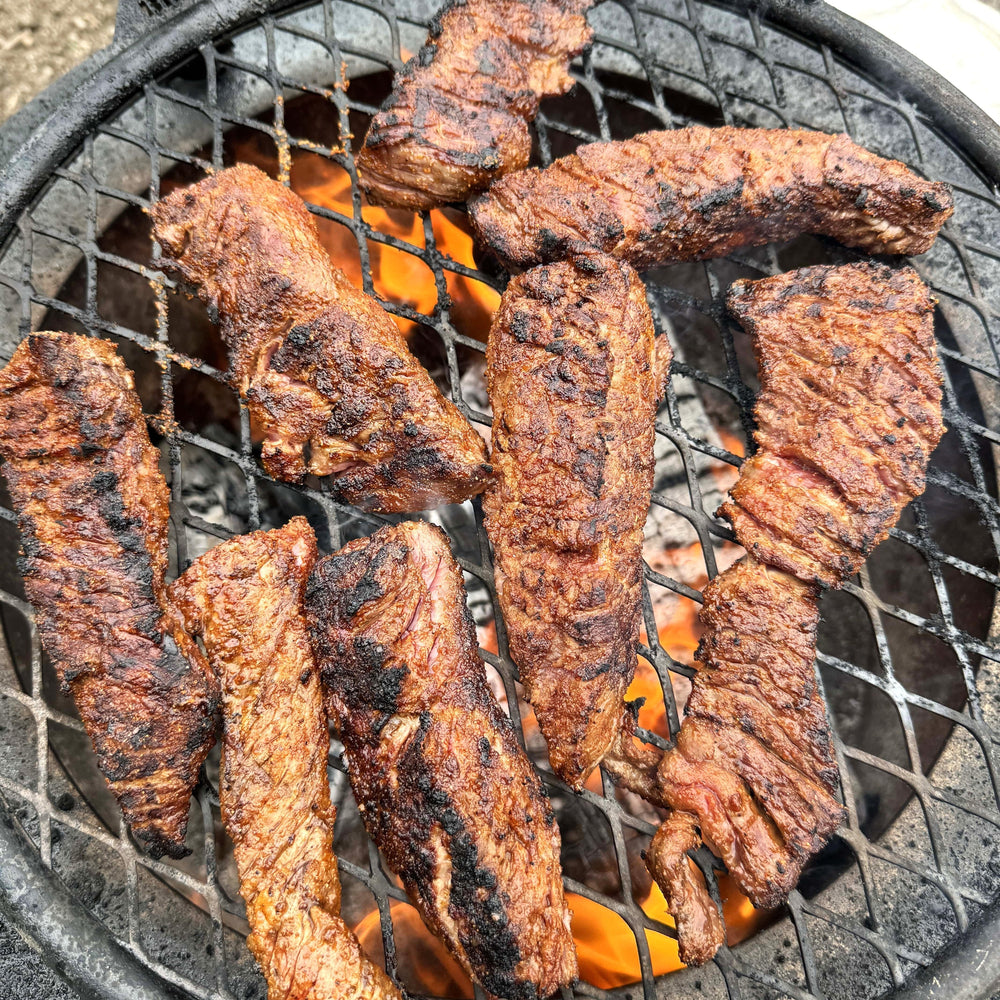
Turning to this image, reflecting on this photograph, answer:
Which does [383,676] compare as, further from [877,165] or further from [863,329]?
[877,165]

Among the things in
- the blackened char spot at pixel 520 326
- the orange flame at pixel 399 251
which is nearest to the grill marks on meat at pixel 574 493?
the blackened char spot at pixel 520 326

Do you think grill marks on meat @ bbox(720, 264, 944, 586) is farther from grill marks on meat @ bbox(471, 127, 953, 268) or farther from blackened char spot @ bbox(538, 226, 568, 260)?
blackened char spot @ bbox(538, 226, 568, 260)

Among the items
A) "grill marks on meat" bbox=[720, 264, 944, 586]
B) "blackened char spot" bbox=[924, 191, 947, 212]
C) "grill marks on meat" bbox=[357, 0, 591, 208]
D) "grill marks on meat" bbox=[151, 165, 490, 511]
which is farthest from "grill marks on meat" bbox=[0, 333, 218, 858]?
"blackened char spot" bbox=[924, 191, 947, 212]

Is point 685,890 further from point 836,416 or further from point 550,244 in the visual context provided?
point 550,244

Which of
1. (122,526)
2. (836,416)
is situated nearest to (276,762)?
(122,526)

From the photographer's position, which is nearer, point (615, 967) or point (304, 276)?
point (304, 276)

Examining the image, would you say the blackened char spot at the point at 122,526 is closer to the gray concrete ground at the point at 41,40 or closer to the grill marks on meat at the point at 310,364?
the grill marks on meat at the point at 310,364

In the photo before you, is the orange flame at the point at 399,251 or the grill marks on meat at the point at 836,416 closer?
the grill marks on meat at the point at 836,416

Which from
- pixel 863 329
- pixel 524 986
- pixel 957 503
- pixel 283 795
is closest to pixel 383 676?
pixel 283 795
